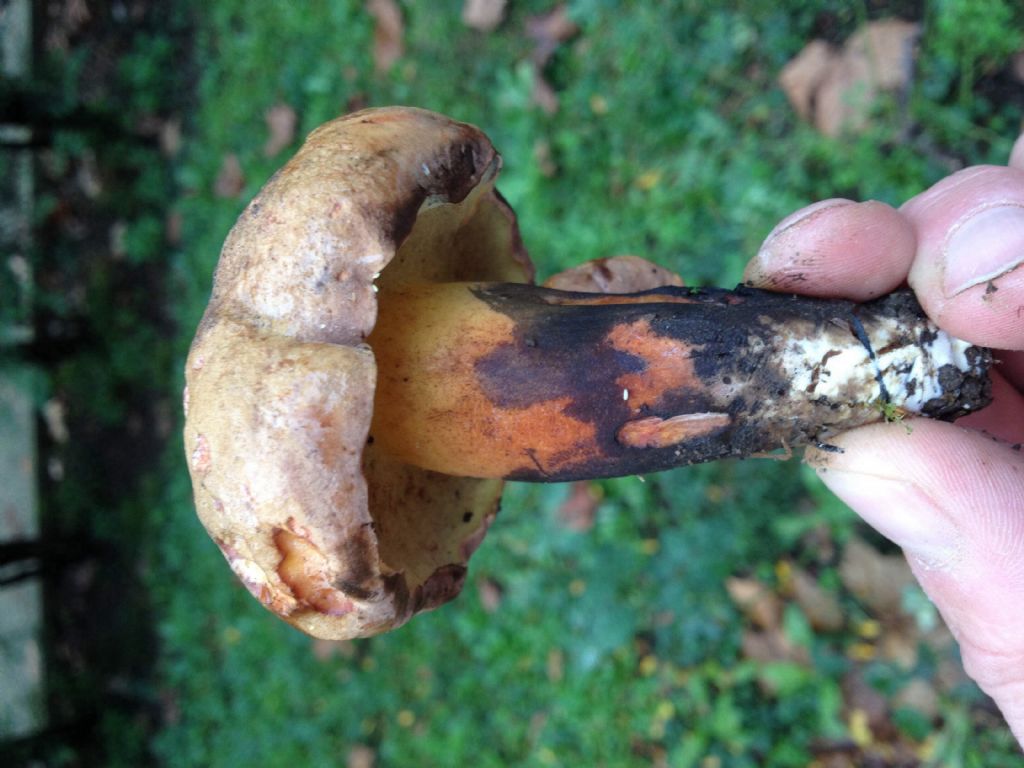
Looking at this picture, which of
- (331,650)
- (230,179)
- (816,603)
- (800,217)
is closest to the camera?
(800,217)

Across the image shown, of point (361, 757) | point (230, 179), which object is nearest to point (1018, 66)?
point (230, 179)

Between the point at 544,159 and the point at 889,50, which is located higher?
the point at 889,50

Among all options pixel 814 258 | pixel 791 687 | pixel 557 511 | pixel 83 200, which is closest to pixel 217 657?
pixel 557 511

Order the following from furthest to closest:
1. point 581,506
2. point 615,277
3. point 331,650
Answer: point 331,650 < point 581,506 < point 615,277

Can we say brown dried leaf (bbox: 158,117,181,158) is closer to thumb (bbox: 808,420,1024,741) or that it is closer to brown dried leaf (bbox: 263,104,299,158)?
brown dried leaf (bbox: 263,104,299,158)

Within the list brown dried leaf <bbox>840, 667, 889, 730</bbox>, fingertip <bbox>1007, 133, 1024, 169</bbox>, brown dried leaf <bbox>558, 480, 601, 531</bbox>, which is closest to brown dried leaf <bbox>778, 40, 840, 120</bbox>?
fingertip <bbox>1007, 133, 1024, 169</bbox>

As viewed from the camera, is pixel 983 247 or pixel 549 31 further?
pixel 549 31

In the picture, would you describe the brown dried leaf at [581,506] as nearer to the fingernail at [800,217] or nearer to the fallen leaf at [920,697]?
the fallen leaf at [920,697]

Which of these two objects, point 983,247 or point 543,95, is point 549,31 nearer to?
point 543,95

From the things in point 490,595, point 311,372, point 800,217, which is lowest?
point 490,595
